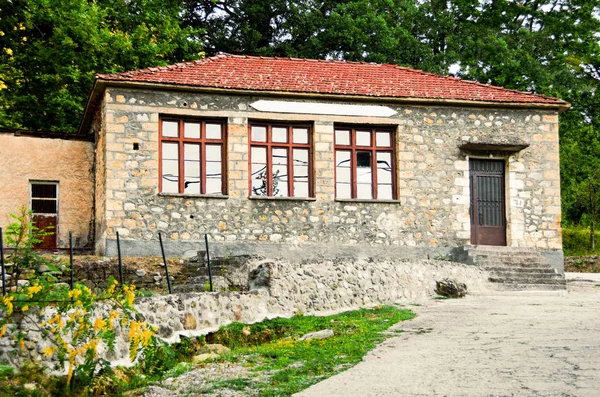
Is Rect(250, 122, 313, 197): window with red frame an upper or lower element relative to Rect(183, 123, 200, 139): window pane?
lower

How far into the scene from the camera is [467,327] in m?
11.1

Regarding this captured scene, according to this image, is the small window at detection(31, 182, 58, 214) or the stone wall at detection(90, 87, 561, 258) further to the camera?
the small window at detection(31, 182, 58, 214)

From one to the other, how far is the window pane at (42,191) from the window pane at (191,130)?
11.3ft

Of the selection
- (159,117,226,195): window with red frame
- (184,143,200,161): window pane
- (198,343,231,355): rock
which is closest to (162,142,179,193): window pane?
(159,117,226,195): window with red frame

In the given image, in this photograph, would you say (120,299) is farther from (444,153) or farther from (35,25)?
(35,25)

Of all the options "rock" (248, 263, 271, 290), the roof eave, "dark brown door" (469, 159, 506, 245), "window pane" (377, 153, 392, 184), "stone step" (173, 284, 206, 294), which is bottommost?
"stone step" (173, 284, 206, 294)

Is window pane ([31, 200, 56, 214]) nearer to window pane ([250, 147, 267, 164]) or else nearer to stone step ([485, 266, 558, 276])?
window pane ([250, 147, 267, 164])

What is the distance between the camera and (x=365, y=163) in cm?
1961

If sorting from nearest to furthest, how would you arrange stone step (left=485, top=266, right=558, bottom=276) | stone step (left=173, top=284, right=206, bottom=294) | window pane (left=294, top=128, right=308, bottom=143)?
1. stone step (left=173, top=284, right=206, bottom=294)
2. stone step (left=485, top=266, right=558, bottom=276)
3. window pane (left=294, top=128, right=308, bottom=143)

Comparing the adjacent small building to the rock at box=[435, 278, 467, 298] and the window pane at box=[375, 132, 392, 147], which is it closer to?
the window pane at box=[375, 132, 392, 147]

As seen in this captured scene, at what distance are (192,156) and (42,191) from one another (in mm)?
3622

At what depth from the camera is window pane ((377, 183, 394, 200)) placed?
19.5m

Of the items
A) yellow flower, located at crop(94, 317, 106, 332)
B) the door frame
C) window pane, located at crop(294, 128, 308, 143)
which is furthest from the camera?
the door frame

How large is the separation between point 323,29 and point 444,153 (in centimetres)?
1254
